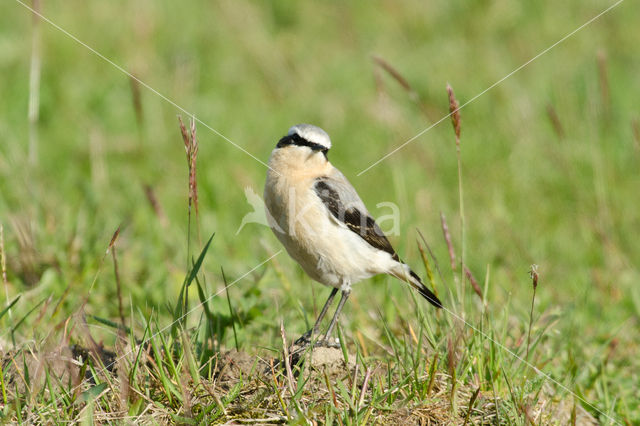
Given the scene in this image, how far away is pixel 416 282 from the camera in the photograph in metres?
4.73

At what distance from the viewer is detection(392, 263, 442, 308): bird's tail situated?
4.45 metres

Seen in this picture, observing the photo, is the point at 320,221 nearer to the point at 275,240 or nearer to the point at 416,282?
the point at 416,282

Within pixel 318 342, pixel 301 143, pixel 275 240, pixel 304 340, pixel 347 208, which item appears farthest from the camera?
pixel 275 240

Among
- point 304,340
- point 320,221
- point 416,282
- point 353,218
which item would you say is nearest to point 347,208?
point 353,218

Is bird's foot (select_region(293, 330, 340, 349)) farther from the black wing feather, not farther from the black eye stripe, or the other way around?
the black eye stripe

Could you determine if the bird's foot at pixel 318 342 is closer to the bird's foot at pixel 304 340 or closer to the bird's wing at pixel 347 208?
the bird's foot at pixel 304 340

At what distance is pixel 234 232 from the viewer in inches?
277

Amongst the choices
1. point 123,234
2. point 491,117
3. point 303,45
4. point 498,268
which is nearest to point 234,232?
point 123,234

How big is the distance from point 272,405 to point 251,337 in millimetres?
1221

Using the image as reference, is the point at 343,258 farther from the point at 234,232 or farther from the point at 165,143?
the point at 165,143

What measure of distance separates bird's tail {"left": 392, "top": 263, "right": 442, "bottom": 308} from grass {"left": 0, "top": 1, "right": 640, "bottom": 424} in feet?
0.24

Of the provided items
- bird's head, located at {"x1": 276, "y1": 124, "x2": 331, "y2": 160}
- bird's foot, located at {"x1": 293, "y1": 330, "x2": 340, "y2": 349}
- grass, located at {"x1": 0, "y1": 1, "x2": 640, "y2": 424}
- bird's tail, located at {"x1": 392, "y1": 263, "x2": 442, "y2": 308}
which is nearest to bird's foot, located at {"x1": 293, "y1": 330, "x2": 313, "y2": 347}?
bird's foot, located at {"x1": 293, "y1": 330, "x2": 340, "y2": 349}

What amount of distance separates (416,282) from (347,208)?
650 mm

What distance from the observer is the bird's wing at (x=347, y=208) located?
181 inches
